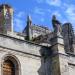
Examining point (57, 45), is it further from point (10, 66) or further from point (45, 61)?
point (10, 66)

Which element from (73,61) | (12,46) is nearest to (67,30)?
(73,61)

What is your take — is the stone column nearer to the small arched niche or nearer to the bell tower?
the small arched niche

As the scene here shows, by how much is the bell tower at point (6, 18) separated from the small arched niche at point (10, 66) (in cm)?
1811

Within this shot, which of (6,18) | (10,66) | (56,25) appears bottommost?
(10,66)

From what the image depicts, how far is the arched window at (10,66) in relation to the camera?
23.8 meters

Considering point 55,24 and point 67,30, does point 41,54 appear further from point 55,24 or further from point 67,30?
point 67,30

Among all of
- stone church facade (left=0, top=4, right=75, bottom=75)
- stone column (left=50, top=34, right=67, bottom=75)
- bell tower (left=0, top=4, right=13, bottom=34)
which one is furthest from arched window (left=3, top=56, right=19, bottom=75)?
bell tower (left=0, top=4, right=13, bottom=34)

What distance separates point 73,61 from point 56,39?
232cm

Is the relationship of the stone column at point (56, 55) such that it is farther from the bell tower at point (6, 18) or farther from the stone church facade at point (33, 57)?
the bell tower at point (6, 18)

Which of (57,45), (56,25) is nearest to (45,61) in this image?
(57,45)

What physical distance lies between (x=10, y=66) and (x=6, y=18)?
835 inches

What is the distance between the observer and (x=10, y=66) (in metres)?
24.1

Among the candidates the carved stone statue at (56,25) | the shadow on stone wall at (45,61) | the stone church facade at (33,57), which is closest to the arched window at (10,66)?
the stone church facade at (33,57)

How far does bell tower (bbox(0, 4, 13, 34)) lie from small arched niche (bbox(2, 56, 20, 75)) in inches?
713
